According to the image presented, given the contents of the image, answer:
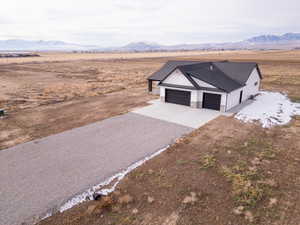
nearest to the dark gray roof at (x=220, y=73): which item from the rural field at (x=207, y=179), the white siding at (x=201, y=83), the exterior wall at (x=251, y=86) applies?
the white siding at (x=201, y=83)

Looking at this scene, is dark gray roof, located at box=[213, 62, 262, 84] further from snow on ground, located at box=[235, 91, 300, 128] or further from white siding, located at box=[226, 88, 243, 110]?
snow on ground, located at box=[235, 91, 300, 128]

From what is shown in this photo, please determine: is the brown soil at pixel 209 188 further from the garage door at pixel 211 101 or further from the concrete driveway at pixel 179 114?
the garage door at pixel 211 101

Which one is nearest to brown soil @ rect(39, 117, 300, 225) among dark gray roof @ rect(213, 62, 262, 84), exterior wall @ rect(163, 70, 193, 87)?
exterior wall @ rect(163, 70, 193, 87)

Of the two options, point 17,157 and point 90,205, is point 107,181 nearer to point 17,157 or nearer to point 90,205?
point 90,205

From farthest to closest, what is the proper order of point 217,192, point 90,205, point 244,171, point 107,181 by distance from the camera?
point 244,171, point 107,181, point 217,192, point 90,205

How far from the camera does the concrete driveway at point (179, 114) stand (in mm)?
15180

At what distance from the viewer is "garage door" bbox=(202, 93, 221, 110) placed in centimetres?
1762

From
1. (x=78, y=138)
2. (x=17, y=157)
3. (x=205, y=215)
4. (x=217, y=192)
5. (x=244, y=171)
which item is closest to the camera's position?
(x=205, y=215)

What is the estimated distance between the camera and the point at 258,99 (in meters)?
21.6

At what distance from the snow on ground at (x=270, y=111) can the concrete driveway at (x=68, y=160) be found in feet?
19.2

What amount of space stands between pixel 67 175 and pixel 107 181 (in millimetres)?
1859

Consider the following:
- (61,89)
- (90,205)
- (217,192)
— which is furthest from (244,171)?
(61,89)

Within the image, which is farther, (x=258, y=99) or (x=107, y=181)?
(x=258, y=99)

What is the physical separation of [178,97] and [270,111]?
26.7 ft
